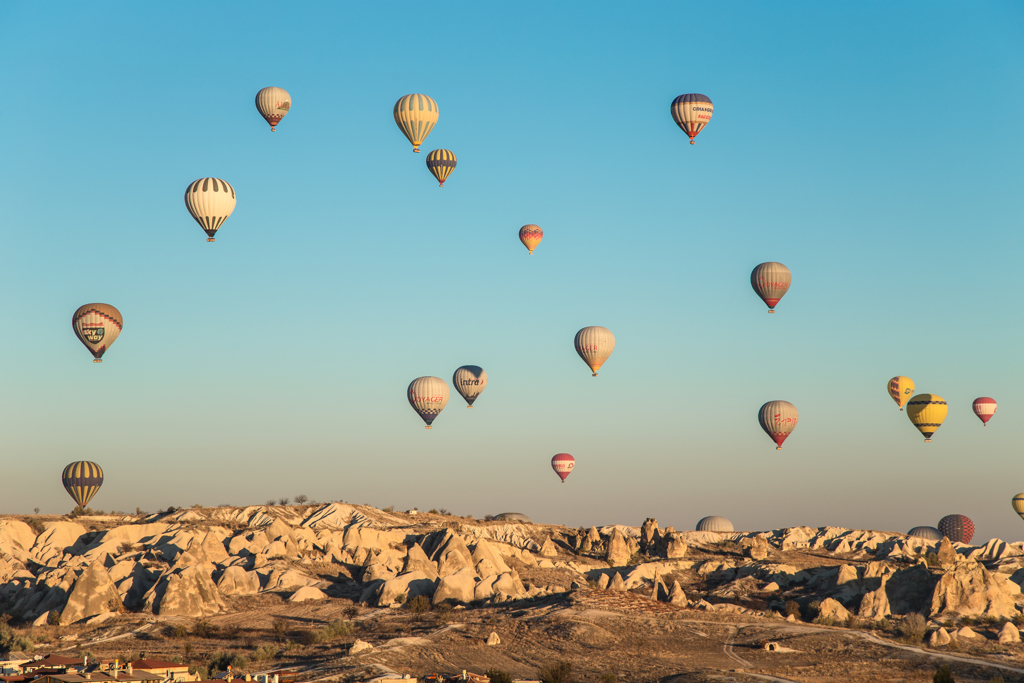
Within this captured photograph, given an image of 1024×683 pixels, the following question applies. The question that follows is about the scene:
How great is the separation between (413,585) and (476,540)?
29.6 feet

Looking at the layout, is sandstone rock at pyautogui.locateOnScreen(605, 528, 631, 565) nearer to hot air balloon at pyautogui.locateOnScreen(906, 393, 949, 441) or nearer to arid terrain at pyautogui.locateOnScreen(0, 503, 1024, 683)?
arid terrain at pyautogui.locateOnScreen(0, 503, 1024, 683)

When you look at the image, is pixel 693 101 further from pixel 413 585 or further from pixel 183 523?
pixel 183 523

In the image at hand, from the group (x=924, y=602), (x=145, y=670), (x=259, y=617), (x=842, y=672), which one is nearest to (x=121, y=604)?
(x=259, y=617)

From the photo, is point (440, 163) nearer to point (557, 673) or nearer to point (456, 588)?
point (456, 588)

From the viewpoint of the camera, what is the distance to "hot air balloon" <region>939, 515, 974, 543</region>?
4478 inches

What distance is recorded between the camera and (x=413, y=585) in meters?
65.8

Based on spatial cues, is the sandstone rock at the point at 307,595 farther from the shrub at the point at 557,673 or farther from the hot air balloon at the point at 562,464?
the hot air balloon at the point at 562,464

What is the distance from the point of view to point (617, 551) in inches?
3233

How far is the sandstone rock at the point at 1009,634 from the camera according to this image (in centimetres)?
5606

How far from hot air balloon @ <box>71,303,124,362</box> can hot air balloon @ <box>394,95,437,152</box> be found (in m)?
25.5

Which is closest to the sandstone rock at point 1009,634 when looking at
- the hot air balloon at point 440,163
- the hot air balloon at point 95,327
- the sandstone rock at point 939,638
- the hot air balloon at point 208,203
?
the sandstone rock at point 939,638

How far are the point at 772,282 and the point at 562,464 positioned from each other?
29.0 meters

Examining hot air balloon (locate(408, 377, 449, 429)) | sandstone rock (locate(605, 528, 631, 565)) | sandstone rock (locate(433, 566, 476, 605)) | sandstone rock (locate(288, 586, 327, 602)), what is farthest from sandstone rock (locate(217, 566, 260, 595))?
sandstone rock (locate(605, 528, 631, 565))

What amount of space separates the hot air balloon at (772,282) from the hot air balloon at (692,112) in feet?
39.8
